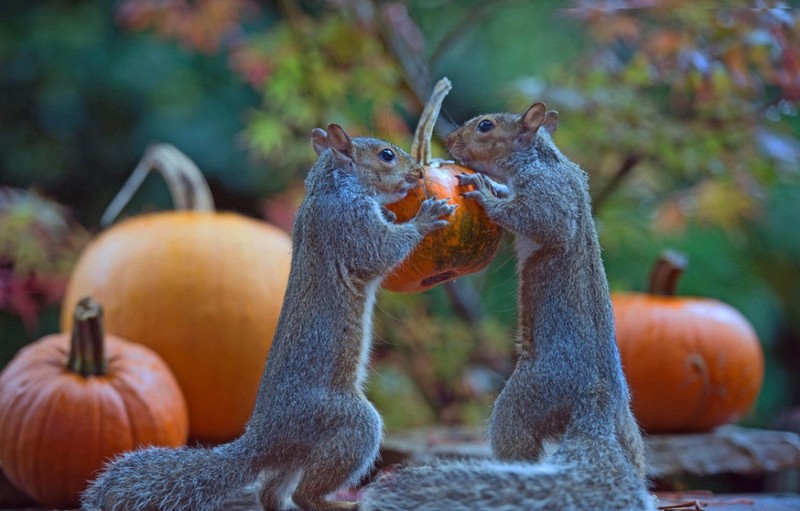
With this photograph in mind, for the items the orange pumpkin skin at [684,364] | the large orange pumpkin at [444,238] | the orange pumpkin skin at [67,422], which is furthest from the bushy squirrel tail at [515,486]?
the orange pumpkin skin at [684,364]

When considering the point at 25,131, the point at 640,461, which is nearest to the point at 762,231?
the point at 640,461

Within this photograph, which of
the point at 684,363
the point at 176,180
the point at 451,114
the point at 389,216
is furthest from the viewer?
the point at 451,114

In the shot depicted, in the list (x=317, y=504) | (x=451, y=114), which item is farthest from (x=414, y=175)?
(x=451, y=114)

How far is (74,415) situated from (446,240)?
1270mm

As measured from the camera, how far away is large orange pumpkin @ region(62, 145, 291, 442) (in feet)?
11.0

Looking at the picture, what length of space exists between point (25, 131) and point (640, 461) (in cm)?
479

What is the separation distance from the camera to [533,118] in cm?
222

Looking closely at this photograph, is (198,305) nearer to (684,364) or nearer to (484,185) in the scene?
(484,185)

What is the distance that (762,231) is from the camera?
5754mm

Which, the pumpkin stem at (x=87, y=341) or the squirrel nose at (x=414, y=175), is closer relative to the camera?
the squirrel nose at (x=414, y=175)

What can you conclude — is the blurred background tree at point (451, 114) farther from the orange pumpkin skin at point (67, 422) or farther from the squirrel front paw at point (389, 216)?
the orange pumpkin skin at point (67, 422)

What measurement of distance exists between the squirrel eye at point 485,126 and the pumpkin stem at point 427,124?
0.38 feet

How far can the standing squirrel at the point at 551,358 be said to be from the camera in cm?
181

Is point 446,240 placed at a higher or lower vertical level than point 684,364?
higher
